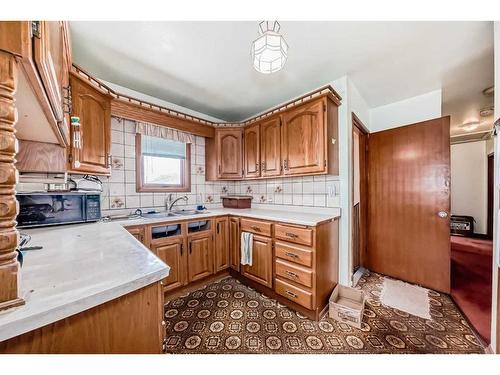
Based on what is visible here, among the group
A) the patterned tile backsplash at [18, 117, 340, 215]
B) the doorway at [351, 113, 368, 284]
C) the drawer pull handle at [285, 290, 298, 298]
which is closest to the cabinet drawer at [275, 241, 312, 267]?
the drawer pull handle at [285, 290, 298, 298]

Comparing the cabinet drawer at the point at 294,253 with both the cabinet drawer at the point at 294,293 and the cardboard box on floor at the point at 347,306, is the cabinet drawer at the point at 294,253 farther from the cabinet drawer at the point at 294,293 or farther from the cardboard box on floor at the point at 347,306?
the cardboard box on floor at the point at 347,306

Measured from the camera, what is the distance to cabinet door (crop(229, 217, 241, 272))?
7.57 ft

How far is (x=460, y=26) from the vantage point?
54.6 inches

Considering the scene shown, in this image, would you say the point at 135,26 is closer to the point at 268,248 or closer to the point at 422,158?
the point at 268,248

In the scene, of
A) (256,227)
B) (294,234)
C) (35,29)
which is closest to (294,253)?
(294,234)

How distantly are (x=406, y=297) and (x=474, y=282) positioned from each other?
1045 mm

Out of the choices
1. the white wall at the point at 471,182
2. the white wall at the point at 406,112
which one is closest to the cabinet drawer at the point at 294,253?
the white wall at the point at 406,112

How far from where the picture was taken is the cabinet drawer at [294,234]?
1659 millimetres

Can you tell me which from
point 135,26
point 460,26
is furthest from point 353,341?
point 135,26

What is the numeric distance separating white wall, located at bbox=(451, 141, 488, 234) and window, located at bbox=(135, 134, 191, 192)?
614cm

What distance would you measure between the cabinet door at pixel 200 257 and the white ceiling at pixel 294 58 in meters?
1.77

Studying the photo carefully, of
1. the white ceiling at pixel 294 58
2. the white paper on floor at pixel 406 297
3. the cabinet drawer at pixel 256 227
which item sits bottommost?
the white paper on floor at pixel 406 297

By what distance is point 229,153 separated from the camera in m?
2.76
